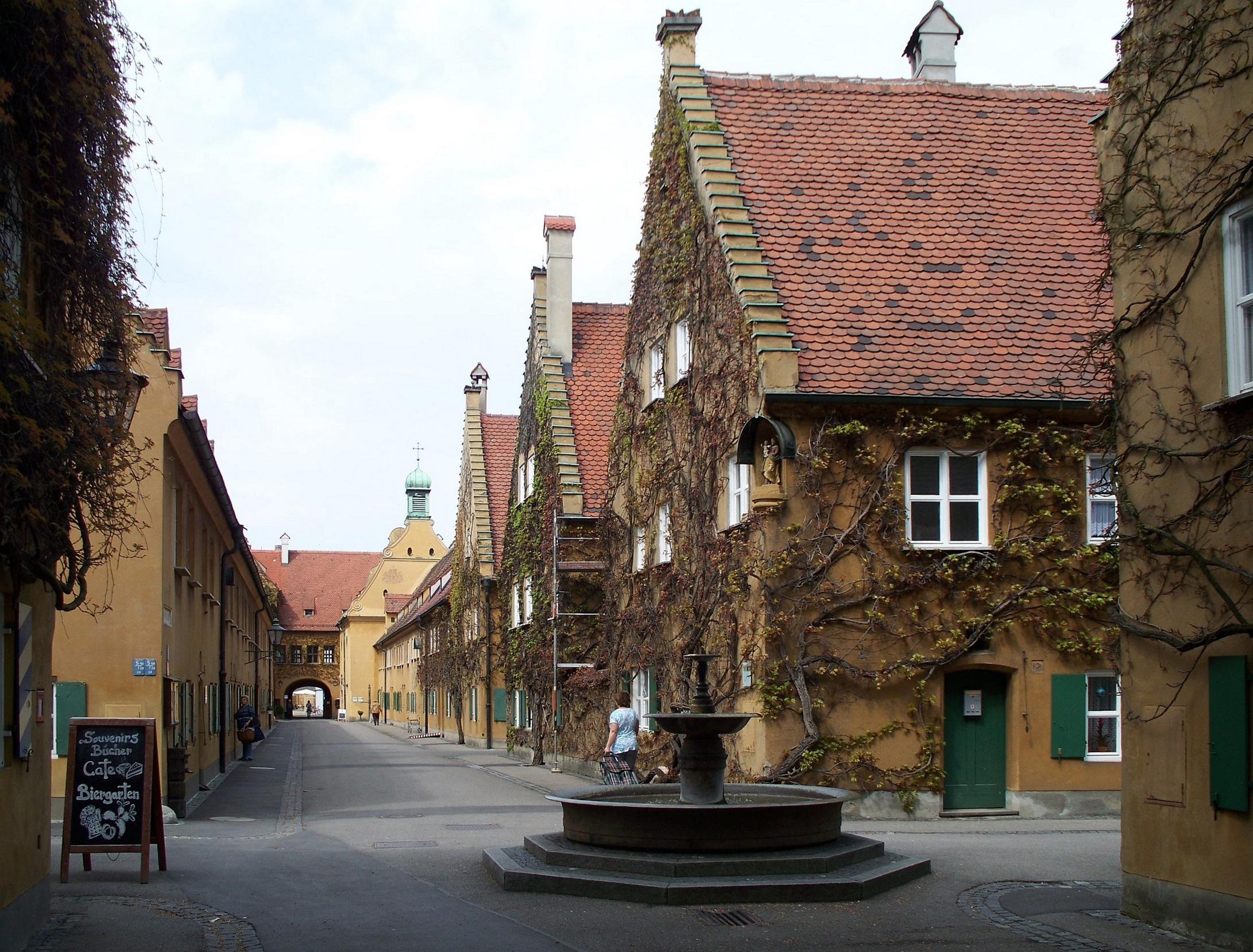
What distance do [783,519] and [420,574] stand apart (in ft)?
264

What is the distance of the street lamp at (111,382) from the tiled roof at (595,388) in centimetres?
1853

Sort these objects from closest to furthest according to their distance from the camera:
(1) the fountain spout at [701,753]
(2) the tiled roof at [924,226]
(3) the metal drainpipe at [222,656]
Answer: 1. (1) the fountain spout at [701,753]
2. (2) the tiled roof at [924,226]
3. (3) the metal drainpipe at [222,656]

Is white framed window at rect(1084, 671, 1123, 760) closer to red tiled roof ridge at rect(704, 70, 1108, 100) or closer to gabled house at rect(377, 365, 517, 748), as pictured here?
red tiled roof ridge at rect(704, 70, 1108, 100)

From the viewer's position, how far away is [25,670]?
33.8ft

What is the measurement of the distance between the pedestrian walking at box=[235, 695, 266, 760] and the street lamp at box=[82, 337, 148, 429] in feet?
92.9

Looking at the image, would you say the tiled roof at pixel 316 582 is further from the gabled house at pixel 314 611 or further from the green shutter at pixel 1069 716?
the green shutter at pixel 1069 716

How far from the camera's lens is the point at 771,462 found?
1842 centimetres

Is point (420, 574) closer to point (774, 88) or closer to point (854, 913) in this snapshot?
point (774, 88)

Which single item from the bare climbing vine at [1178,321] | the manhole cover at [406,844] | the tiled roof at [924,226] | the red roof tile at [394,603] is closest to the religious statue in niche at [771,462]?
the tiled roof at [924,226]

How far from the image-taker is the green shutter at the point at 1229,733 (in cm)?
947

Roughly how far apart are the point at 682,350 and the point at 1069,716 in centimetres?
821

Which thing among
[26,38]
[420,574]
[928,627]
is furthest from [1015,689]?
[420,574]

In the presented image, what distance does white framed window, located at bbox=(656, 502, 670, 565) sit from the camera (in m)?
23.1

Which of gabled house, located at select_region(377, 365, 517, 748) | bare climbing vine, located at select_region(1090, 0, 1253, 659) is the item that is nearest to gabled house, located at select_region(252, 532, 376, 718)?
gabled house, located at select_region(377, 365, 517, 748)
